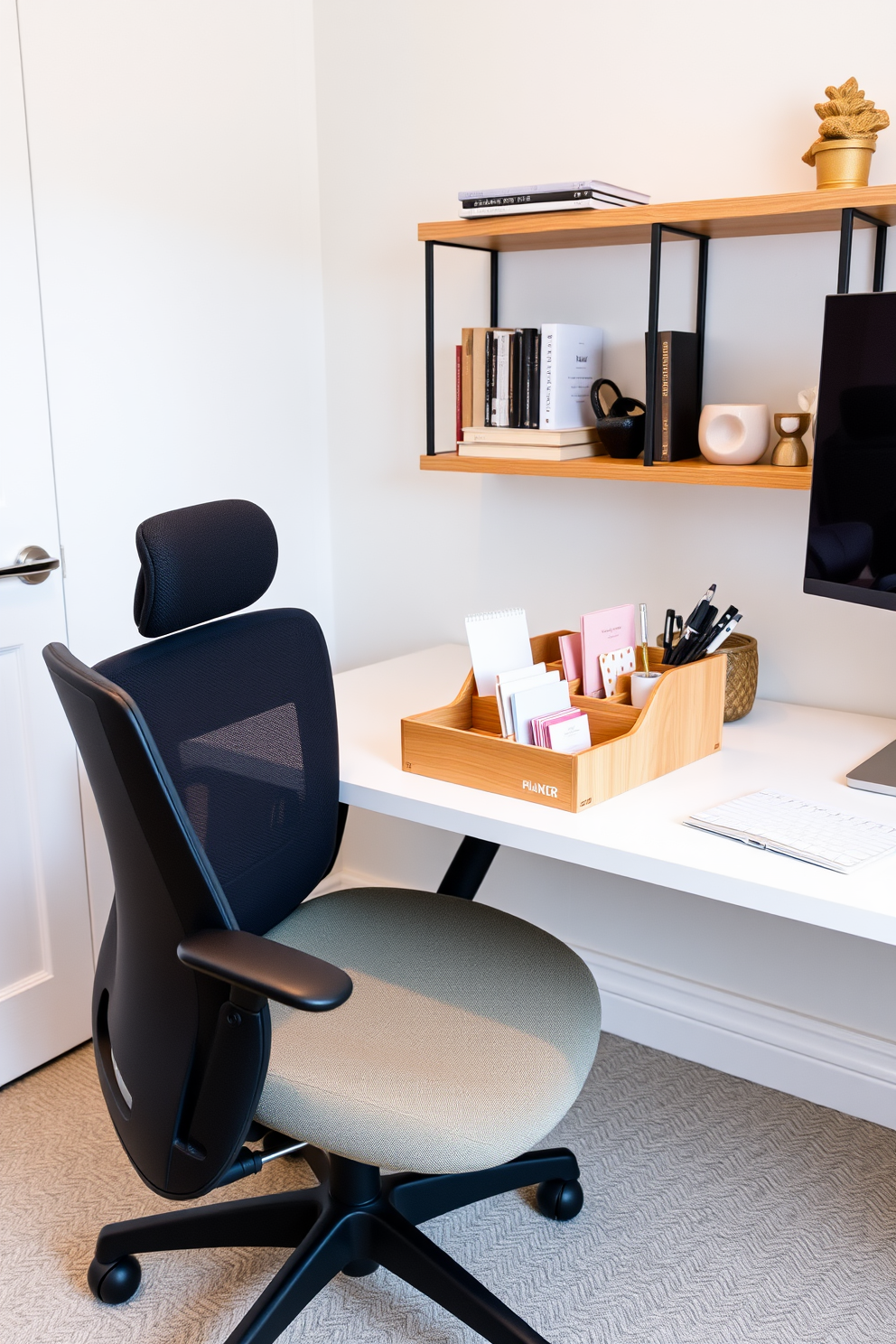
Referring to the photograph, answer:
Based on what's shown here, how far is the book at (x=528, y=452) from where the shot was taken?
6.24 ft

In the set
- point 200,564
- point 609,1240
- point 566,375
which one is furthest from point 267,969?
point 566,375

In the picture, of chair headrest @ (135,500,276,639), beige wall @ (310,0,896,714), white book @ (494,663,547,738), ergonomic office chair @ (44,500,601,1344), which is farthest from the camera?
beige wall @ (310,0,896,714)

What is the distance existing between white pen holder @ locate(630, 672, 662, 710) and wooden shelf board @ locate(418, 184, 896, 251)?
677 millimetres

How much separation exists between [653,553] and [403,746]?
2.40 ft

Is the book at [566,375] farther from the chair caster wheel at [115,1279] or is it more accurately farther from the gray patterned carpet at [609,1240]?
the chair caster wheel at [115,1279]

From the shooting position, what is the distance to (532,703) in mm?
1517

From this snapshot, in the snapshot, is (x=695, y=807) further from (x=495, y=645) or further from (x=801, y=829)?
(x=495, y=645)

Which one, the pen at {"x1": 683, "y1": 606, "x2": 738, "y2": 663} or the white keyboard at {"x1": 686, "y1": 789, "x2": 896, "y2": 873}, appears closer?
the white keyboard at {"x1": 686, "y1": 789, "x2": 896, "y2": 873}

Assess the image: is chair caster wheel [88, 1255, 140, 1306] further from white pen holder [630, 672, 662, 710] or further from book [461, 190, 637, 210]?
book [461, 190, 637, 210]

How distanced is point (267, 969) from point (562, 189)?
1.27 metres

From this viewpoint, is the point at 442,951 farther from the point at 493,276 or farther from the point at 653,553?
the point at 493,276

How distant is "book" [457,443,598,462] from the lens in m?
1.90

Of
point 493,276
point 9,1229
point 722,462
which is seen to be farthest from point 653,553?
point 9,1229

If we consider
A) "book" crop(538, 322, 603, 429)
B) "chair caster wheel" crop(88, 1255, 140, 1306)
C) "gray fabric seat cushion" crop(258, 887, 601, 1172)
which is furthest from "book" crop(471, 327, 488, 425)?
"chair caster wheel" crop(88, 1255, 140, 1306)
